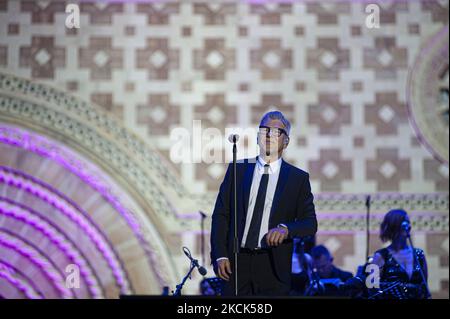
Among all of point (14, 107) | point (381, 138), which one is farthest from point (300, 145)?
point (14, 107)

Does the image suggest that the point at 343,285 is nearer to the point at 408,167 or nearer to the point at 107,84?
the point at 408,167

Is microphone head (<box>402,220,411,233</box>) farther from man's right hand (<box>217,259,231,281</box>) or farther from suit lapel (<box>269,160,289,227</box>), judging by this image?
man's right hand (<box>217,259,231,281</box>)

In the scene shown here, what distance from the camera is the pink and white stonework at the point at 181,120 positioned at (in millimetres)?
9820

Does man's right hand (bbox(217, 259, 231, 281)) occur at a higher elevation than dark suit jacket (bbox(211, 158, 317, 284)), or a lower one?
lower

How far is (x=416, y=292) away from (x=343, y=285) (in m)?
0.64

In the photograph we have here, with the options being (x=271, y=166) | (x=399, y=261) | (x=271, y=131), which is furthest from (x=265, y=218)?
(x=399, y=261)

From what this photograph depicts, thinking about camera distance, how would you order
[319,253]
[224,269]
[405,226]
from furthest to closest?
[319,253]
[405,226]
[224,269]

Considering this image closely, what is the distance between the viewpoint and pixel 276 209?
18.7 feet

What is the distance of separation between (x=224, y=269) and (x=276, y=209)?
503mm

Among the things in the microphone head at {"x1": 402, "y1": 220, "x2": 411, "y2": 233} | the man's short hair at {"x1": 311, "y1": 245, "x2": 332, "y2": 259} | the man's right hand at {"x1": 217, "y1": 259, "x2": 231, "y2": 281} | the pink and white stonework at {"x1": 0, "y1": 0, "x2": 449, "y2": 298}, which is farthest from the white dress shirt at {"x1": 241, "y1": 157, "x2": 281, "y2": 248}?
the pink and white stonework at {"x1": 0, "y1": 0, "x2": 449, "y2": 298}

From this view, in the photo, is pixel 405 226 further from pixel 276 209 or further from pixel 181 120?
pixel 181 120

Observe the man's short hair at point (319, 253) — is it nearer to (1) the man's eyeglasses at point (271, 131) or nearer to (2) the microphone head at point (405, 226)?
(2) the microphone head at point (405, 226)

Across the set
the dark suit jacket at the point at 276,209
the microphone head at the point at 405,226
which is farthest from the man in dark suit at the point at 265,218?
the microphone head at the point at 405,226

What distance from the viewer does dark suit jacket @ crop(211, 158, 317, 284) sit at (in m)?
5.60
